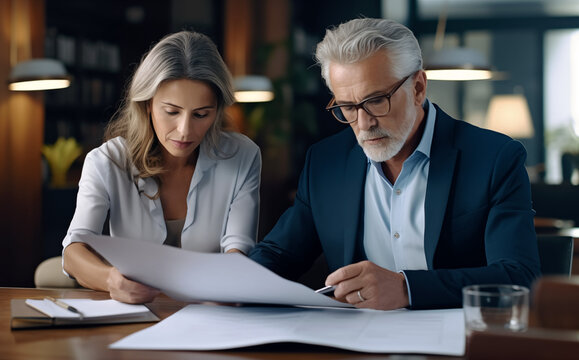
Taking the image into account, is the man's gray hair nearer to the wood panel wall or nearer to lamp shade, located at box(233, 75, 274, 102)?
the wood panel wall

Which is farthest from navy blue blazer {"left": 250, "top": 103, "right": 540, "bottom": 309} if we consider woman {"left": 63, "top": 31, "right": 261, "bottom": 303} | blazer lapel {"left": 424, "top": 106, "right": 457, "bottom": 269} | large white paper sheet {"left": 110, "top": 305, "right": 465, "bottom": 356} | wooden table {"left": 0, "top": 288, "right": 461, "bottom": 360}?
wooden table {"left": 0, "top": 288, "right": 461, "bottom": 360}

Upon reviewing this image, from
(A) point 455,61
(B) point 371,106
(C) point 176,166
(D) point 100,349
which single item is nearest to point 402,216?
(B) point 371,106

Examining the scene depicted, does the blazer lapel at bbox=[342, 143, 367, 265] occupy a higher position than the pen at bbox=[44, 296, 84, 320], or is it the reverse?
the blazer lapel at bbox=[342, 143, 367, 265]

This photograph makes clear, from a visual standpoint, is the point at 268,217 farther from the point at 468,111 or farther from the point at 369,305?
the point at 369,305

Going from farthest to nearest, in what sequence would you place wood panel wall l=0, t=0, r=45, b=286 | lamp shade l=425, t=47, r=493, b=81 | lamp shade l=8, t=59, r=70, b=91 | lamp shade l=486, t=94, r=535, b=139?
lamp shade l=486, t=94, r=535, b=139 < wood panel wall l=0, t=0, r=45, b=286 < lamp shade l=425, t=47, r=493, b=81 < lamp shade l=8, t=59, r=70, b=91

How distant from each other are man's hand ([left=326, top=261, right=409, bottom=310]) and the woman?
0.74m

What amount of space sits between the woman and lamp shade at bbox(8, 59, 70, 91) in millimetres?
3177

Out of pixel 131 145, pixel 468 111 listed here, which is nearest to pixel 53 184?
pixel 131 145

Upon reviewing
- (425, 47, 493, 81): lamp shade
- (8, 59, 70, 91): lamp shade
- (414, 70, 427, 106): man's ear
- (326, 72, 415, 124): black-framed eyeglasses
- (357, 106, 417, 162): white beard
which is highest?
(425, 47, 493, 81): lamp shade

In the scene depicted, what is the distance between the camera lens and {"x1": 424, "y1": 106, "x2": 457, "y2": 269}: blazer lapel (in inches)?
66.3

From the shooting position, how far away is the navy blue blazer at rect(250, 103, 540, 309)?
1478mm

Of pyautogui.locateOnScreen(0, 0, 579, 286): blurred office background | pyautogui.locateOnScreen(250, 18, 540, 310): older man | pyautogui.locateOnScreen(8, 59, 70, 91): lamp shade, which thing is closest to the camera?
pyautogui.locateOnScreen(250, 18, 540, 310): older man

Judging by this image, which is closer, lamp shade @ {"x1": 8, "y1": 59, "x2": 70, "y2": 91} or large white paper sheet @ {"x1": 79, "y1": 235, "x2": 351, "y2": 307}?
large white paper sheet @ {"x1": 79, "y1": 235, "x2": 351, "y2": 307}

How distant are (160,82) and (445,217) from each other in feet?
3.15
